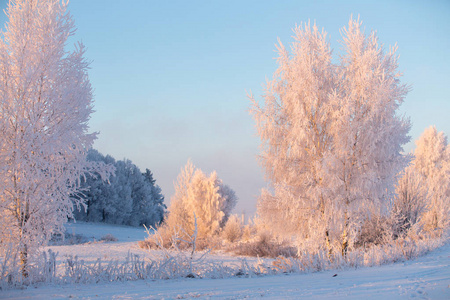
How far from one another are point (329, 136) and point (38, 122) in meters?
7.55

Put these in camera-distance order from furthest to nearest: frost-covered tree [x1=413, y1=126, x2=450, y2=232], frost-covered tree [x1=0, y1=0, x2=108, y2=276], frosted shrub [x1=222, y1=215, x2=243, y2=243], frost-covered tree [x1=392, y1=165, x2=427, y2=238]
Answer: frost-covered tree [x1=413, y1=126, x2=450, y2=232] < frosted shrub [x1=222, y1=215, x2=243, y2=243] < frost-covered tree [x1=392, y1=165, x2=427, y2=238] < frost-covered tree [x1=0, y1=0, x2=108, y2=276]

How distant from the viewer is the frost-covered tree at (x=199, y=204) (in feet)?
67.0

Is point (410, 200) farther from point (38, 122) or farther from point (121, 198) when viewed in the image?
point (121, 198)

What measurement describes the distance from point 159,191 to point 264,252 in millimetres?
Result: 41421

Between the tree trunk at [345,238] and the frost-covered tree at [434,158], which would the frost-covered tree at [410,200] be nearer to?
the tree trunk at [345,238]

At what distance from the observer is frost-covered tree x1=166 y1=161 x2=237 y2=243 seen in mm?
20422

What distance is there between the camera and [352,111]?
9391 mm

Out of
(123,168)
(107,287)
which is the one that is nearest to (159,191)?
(123,168)

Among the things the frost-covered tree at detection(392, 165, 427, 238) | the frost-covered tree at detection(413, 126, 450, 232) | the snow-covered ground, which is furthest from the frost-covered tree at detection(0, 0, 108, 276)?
the frost-covered tree at detection(413, 126, 450, 232)

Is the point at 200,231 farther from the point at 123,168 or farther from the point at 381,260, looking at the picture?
the point at 123,168

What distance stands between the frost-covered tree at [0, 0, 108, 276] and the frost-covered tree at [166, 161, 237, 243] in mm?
13572

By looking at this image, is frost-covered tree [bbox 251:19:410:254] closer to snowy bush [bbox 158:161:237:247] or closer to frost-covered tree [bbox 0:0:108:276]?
frost-covered tree [bbox 0:0:108:276]

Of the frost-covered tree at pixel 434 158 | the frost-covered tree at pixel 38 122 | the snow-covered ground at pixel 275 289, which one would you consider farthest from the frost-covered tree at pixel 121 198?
the snow-covered ground at pixel 275 289

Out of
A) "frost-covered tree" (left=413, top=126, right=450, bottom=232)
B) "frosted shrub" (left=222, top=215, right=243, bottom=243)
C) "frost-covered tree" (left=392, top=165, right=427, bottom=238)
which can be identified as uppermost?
"frost-covered tree" (left=413, top=126, right=450, bottom=232)
